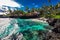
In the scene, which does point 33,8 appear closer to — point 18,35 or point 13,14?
point 13,14

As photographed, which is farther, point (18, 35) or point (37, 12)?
point (37, 12)

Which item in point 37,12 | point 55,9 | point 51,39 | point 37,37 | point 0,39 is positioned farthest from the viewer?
point 37,12

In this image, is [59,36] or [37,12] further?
[37,12]

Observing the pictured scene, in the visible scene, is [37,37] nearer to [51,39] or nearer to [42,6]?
[51,39]

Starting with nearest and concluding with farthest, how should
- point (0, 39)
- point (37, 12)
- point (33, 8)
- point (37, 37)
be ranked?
point (37, 37) → point (0, 39) → point (37, 12) → point (33, 8)

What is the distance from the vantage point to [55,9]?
159 feet

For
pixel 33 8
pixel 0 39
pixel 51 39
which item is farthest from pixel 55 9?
pixel 51 39

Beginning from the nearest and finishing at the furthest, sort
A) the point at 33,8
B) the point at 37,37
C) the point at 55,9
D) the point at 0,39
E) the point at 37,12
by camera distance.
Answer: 1. the point at 37,37
2. the point at 0,39
3. the point at 55,9
4. the point at 37,12
5. the point at 33,8

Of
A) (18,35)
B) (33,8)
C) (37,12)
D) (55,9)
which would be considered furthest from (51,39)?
(33,8)

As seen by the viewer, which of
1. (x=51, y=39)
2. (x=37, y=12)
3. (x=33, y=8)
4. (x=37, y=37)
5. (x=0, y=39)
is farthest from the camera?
(x=33, y=8)

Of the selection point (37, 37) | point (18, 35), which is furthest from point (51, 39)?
point (18, 35)

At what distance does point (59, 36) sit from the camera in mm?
17062

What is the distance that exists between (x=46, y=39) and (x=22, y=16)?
37536 millimetres

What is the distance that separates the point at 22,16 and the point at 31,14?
10.4ft
